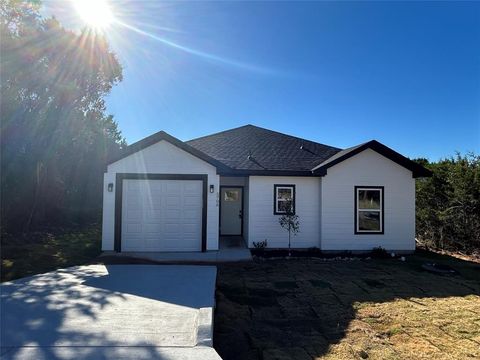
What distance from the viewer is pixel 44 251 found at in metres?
10.7

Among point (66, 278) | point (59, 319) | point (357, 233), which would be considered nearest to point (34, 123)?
point (66, 278)

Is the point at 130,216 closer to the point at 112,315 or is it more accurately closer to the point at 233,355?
the point at 112,315

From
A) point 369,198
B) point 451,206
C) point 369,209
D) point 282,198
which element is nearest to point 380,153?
point 369,198

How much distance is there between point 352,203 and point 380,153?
83.0 inches

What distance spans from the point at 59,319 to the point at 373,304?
5502mm

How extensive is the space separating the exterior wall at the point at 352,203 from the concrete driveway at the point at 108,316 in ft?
19.0

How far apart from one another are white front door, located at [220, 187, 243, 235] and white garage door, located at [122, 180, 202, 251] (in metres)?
3.21

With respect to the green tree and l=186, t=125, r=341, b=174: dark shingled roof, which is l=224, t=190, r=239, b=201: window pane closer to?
l=186, t=125, r=341, b=174: dark shingled roof

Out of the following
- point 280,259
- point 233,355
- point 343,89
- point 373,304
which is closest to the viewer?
point 233,355

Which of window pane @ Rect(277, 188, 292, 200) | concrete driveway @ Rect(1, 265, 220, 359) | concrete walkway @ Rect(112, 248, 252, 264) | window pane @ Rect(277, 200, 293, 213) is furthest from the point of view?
window pane @ Rect(277, 188, 292, 200)

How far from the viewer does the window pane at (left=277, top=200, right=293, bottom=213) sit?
11.3 metres

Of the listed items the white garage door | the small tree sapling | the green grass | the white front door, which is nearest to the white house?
the white garage door

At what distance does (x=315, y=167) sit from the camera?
11.6 metres

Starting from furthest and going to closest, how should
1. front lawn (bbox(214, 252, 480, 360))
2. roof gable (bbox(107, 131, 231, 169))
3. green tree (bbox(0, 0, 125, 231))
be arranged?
green tree (bbox(0, 0, 125, 231)), roof gable (bbox(107, 131, 231, 169)), front lawn (bbox(214, 252, 480, 360))
